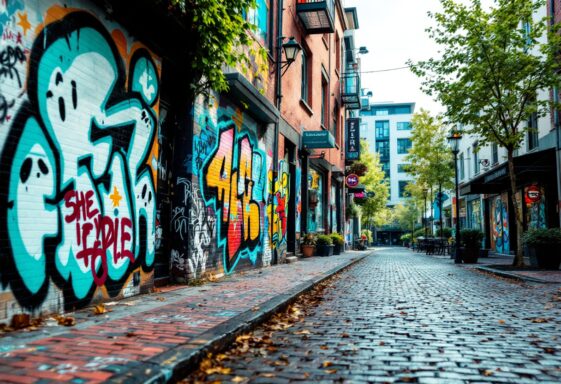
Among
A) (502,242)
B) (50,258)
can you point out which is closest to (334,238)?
(502,242)

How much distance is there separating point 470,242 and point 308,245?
5783mm

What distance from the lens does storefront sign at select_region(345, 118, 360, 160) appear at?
2783 centimetres

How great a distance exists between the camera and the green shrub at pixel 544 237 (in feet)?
40.3

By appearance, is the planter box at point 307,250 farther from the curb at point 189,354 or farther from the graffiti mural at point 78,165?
the curb at point 189,354

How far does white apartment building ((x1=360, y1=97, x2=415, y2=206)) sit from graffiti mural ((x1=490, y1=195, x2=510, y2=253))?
162 ft

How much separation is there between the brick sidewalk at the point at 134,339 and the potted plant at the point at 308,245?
11.1 m

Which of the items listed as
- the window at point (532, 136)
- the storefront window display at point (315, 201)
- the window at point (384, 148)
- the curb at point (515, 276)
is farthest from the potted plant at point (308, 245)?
the window at point (384, 148)

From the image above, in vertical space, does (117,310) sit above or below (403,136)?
below

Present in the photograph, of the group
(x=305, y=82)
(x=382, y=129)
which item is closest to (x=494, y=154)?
(x=305, y=82)

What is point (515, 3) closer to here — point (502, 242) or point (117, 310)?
point (117, 310)

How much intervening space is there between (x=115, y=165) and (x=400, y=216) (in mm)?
60888

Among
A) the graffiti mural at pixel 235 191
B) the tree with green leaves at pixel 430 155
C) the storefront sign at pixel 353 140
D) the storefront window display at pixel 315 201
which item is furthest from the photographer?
the tree with green leaves at pixel 430 155

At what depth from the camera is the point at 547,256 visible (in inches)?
490

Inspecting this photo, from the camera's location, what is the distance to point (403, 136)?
3039 inches
